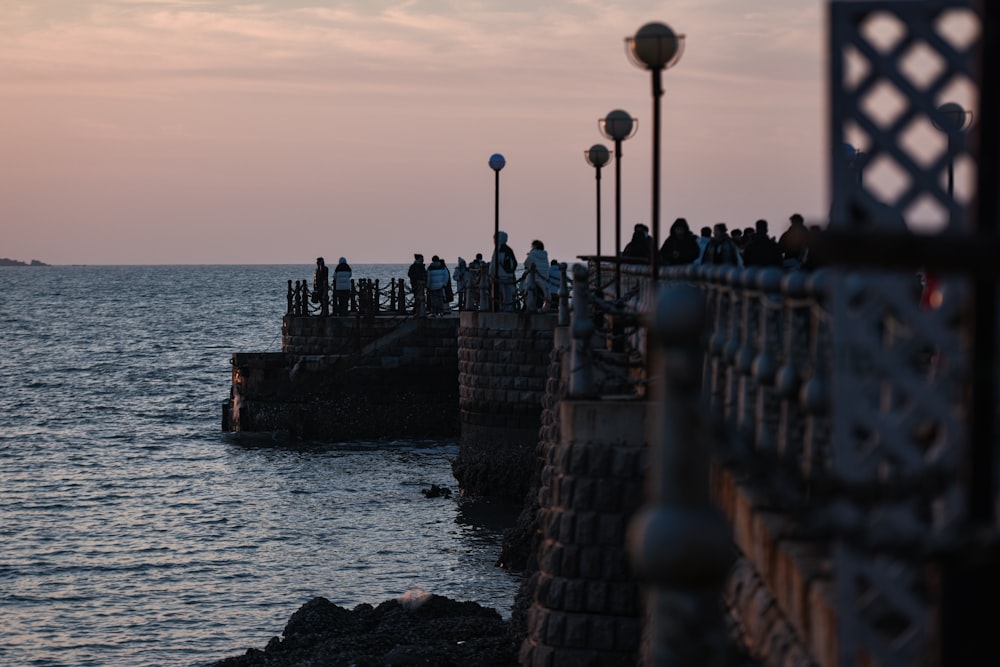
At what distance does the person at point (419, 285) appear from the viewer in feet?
127

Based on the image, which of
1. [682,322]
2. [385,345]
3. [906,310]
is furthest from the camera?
[385,345]

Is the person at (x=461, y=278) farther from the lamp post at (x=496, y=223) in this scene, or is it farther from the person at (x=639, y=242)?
the person at (x=639, y=242)

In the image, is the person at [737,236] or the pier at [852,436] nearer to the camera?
the pier at [852,436]

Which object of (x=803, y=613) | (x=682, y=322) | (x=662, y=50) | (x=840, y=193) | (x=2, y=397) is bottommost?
(x=2, y=397)

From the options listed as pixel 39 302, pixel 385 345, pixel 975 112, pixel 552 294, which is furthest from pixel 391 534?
pixel 39 302

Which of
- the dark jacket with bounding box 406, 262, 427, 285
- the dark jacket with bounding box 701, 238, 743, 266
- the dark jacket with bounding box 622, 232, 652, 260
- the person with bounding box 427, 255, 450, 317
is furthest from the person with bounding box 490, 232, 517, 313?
the dark jacket with bounding box 701, 238, 743, 266

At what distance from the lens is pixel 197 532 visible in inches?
1131

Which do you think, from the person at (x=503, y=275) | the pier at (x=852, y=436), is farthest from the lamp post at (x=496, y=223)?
the pier at (x=852, y=436)

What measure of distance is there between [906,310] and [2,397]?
5986 centimetres

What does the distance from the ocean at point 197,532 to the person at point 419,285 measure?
3.43 meters

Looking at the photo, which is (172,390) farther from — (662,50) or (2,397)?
(662,50)

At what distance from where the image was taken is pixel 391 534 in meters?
27.0

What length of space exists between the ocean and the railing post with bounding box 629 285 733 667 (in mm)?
16662

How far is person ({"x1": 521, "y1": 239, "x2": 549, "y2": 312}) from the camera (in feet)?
95.2
